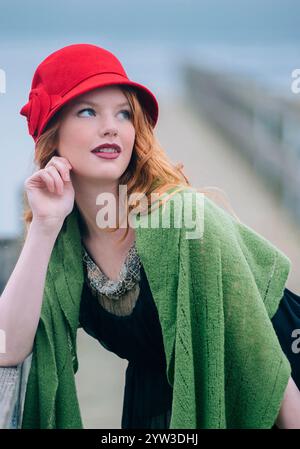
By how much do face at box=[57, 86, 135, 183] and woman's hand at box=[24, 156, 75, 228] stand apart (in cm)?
4

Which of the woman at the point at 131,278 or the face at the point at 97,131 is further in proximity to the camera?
the face at the point at 97,131

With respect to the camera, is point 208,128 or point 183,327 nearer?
point 183,327

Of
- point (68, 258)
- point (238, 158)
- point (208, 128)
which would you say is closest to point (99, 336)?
point (68, 258)

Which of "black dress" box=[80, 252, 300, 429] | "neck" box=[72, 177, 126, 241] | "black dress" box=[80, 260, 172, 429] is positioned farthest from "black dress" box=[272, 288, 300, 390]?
"neck" box=[72, 177, 126, 241]

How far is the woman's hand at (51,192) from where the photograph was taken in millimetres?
1566

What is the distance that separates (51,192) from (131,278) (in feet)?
0.79

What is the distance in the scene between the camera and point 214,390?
1426 millimetres

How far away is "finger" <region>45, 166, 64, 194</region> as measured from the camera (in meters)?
1.57

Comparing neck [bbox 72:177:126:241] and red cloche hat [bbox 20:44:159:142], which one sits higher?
red cloche hat [bbox 20:44:159:142]

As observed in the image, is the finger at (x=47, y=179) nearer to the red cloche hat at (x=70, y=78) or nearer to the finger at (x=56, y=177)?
the finger at (x=56, y=177)

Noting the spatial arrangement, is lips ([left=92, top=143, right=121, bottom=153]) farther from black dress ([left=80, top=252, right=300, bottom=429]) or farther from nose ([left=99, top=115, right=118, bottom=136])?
black dress ([left=80, top=252, right=300, bottom=429])

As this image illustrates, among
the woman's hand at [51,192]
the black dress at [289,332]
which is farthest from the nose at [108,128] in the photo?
the black dress at [289,332]

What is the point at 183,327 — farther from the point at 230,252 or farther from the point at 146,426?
the point at 146,426
